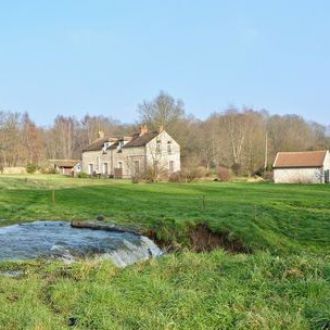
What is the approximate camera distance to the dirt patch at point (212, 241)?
51.7 ft

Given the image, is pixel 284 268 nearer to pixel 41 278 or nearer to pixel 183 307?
pixel 183 307

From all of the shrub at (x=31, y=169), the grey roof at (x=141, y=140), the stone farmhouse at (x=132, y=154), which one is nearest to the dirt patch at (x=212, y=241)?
the stone farmhouse at (x=132, y=154)

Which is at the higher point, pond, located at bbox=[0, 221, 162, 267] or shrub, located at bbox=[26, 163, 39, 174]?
shrub, located at bbox=[26, 163, 39, 174]

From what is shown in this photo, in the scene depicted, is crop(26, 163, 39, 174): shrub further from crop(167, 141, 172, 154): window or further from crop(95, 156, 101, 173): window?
crop(167, 141, 172, 154): window

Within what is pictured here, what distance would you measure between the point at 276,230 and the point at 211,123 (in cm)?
6727

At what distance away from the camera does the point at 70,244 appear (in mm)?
13391

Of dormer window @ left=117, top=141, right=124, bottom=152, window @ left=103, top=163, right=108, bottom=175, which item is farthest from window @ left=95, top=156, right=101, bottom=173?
dormer window @ left=117, top=141, right=124, bottom=152

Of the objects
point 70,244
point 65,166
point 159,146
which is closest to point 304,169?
point 159,146

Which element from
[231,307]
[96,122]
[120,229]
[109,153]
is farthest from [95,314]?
[96,122]

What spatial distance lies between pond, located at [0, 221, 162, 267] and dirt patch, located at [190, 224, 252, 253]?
5.37 ft

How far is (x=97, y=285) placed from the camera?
6.88 meters

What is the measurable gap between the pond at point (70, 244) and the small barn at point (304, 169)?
1779 inches

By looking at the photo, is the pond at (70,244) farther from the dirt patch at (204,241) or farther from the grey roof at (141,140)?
the grey roof at (141,140)

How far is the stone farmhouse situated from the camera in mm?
62750
